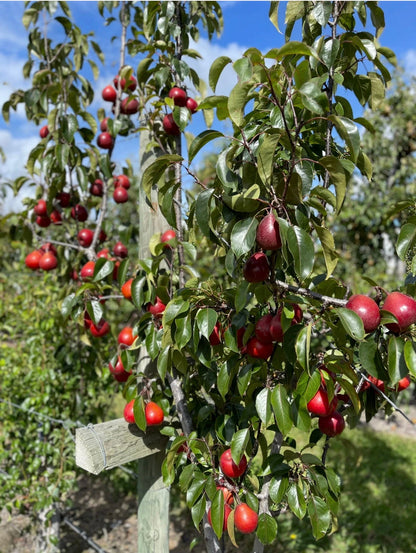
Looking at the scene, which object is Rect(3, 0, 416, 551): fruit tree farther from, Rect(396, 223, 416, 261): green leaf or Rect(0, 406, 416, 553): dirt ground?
Rect(0, 406, 416, 553): dirt ground

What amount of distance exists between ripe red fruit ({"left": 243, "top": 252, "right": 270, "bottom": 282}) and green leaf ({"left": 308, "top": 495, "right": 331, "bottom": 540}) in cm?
54

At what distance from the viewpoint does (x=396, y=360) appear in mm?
792

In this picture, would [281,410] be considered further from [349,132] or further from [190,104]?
[190,104]

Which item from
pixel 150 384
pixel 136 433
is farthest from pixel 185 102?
pixel 136 433

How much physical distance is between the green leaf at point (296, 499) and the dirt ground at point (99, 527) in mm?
1670

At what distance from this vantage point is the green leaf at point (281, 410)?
93 cm

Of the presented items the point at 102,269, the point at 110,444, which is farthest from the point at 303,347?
the point at 102,269

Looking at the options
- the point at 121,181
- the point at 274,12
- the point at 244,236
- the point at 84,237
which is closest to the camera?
the point at 244,236

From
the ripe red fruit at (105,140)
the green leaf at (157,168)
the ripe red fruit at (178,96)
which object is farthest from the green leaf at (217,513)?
the ripe red fruit at (105,140)

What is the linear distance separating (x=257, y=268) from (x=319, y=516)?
1.93 ft

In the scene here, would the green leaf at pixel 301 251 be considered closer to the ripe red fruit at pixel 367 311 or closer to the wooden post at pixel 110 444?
the ripe red fruit at pixel 367 311

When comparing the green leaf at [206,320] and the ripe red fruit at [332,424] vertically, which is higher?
the green leaf at [206,320]

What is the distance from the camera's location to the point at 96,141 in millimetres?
2129

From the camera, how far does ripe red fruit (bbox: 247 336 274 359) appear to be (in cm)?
101
